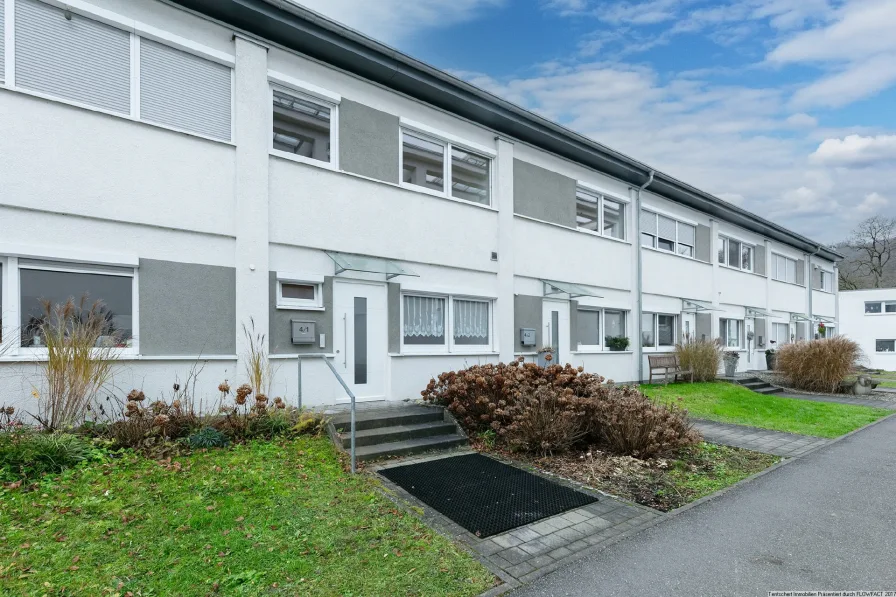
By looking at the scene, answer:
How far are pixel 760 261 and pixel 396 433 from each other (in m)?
20.8

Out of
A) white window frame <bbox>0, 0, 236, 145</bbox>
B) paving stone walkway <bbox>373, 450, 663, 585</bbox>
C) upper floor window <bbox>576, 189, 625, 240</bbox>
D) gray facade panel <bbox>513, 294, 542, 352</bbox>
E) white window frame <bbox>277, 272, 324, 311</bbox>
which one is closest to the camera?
paving stone walkway <bbox>373, 450, 663, 585</bbox>

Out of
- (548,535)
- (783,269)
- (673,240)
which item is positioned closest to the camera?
(548,535)

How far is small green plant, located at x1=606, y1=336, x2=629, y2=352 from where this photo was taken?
14.5 m

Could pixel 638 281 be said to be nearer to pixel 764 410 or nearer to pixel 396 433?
pixel 764 410

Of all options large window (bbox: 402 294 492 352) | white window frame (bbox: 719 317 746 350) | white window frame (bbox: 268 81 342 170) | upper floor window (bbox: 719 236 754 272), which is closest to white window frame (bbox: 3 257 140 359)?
white window frame (bbox: 268 81 342 170)

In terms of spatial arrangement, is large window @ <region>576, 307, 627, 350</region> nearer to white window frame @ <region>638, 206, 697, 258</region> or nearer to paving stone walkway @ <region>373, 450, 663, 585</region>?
white window frame @ <region>638, 206, 697, 258</region>

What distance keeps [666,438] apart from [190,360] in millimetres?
6938

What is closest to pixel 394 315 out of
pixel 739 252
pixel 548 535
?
pixel 548 535

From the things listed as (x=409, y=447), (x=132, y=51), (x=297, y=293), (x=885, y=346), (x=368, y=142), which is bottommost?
(x=885, y=346)

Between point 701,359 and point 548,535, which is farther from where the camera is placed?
point 701,359

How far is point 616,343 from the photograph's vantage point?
47.4 ft

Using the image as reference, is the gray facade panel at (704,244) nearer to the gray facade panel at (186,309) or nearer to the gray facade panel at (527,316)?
the gray facade panel at (527,316)

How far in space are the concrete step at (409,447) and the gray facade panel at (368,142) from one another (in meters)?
4.99

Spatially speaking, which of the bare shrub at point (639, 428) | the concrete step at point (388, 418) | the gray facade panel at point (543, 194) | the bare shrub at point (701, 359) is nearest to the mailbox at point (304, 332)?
the concrete step at point (388, 418)
